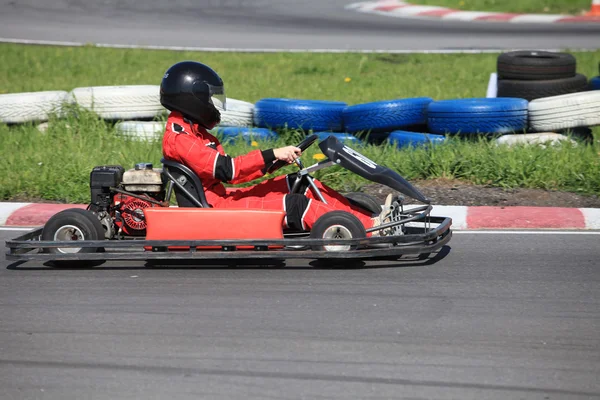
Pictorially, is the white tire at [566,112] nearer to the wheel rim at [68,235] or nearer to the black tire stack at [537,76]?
the black tire stack at [537,76]

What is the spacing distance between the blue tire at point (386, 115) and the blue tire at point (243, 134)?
0.67m

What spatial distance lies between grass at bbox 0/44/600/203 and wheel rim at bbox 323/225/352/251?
1678mm

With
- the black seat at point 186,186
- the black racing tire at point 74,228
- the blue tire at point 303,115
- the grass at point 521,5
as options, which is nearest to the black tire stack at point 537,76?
the blue tire at point 303,115

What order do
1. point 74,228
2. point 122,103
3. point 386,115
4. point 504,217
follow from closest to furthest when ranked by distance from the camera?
point 74,228
point 504,217
point 386,115
point 122,103

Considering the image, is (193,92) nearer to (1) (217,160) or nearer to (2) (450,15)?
(1) (217,160)

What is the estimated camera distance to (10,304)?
449 cm

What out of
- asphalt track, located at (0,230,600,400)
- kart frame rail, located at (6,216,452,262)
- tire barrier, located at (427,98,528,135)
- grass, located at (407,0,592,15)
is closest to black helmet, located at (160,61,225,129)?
kart frame rail, located at (6,216,452,262)

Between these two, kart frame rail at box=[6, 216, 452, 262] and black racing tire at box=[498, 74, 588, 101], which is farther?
black racing tire at box=[498, 74, 588, 101]

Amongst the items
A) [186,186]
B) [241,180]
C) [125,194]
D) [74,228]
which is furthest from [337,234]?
[74,228]

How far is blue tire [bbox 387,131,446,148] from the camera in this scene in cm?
724

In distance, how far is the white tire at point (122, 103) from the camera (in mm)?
7672

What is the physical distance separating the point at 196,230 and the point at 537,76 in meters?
5.16

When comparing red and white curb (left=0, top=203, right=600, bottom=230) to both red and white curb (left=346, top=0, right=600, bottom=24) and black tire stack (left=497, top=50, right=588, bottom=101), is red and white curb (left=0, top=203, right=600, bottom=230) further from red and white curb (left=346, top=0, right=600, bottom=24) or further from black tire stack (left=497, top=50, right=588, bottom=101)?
red and white curb (left=346, top=0, right=600, bottom=24)

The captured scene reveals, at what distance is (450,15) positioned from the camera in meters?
17.3
